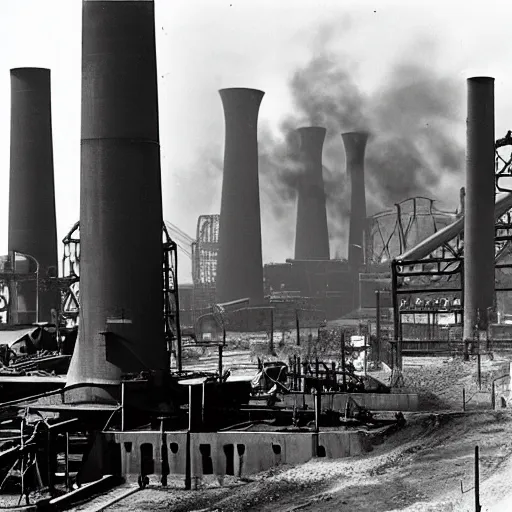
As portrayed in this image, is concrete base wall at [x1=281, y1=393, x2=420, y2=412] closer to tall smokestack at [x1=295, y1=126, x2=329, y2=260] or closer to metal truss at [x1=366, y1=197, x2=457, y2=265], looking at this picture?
metal truss at [x1=366, y1=197, x2=457, y2=265]

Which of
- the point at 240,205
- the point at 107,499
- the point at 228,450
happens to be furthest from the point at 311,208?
the point at 107,499

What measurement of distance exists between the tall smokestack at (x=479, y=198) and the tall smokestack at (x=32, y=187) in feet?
→ 46.5

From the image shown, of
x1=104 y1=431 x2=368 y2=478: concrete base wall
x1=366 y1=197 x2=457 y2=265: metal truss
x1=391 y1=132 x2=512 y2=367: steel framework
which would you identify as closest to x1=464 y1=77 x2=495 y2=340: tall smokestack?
x1=391 y1=132 x2=512 y2=367: steel framework

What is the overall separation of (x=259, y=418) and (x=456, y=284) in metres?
21.0

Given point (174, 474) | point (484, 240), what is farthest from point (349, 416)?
point (484, 240)

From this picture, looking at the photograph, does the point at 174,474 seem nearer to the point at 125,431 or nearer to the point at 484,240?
the point at 125,431

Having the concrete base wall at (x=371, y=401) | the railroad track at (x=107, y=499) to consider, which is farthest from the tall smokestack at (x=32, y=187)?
the railroad track at (x=107, y=499)

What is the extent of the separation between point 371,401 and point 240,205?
96.5 ft

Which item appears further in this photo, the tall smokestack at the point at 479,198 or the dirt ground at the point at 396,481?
the tall smokestack at the point at 479,198

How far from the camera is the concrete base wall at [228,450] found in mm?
13156

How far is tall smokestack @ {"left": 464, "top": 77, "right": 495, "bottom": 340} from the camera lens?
2689 cm

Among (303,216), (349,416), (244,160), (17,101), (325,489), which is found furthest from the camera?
(303,216)

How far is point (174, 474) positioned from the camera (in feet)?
44.7

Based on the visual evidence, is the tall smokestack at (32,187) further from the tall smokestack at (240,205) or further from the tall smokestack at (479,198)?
the tall smokestack at (479,198)
